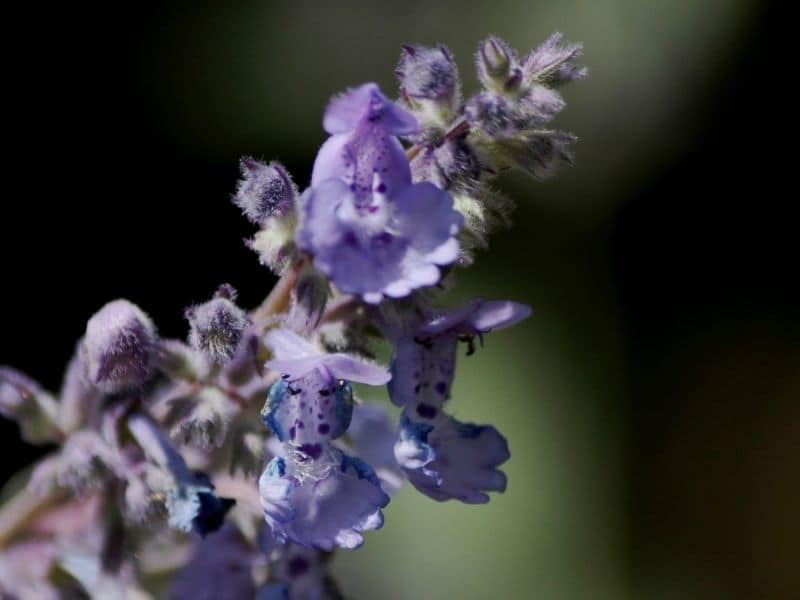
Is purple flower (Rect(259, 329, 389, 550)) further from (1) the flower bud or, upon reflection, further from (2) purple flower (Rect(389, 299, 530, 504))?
(1) the flower bud

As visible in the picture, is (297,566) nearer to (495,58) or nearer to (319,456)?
(319,456)

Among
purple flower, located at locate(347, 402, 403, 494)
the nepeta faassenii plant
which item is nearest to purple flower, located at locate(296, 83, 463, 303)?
the nepeta faassenii plant

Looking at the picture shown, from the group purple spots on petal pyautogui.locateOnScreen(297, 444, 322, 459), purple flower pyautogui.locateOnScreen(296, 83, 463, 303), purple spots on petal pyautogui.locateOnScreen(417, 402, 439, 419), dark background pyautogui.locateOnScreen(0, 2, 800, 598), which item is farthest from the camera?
dark background pyautogui.locateOnScreen(0, 2, 800, 598)

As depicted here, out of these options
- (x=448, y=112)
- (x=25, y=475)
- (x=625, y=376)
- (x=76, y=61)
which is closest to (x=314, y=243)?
(x=448, y=112)

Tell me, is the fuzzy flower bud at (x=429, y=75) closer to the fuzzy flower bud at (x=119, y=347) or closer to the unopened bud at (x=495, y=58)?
the unopened bud at (x=495, y=58)

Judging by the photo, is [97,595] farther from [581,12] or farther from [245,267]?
[581,12]

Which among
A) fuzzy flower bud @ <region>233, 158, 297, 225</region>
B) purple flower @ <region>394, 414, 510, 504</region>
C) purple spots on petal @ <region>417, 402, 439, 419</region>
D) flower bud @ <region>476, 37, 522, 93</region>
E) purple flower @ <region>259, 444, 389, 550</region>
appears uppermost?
flower bud @ <region>476, 37, 522, 93</region>

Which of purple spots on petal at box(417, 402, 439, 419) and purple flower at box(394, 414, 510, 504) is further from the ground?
purple spots on petal at box(417, 402, 439, 419)

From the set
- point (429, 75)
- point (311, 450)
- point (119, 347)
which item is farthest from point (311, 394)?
point (429, 75)
